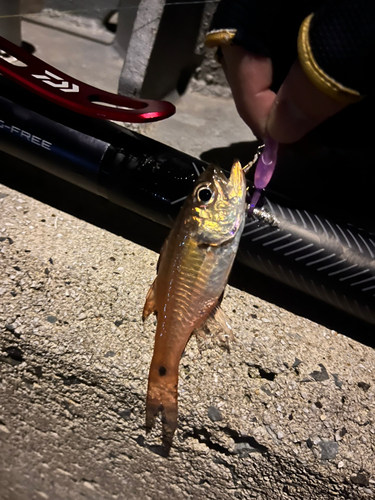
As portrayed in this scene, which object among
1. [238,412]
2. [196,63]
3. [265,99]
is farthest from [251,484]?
[196,63]

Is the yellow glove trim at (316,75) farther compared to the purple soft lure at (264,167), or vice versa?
the purple soft lure at (264,167)

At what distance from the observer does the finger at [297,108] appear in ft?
1.92

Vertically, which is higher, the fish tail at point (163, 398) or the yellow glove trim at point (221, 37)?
the yellow glove trim at point (221, 37)

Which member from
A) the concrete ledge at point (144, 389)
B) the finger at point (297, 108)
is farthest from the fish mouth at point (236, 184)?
the concrete ledge at point (144, 389)

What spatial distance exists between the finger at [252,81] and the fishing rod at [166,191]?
14cm

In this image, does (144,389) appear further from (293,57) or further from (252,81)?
(293,57)

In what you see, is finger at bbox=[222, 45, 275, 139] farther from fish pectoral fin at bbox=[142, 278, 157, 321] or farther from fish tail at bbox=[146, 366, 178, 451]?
fish tail at bbox=[146, 366, 178, 451]

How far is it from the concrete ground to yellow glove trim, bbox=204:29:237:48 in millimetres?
413

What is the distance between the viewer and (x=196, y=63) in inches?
51.1

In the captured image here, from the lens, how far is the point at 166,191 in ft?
2.27

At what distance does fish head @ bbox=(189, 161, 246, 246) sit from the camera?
61cm

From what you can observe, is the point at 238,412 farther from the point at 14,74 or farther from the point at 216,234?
the point at 14,74

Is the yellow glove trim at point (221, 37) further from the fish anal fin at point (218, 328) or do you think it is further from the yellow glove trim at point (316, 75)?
the fish anal fin at point (218, 328)

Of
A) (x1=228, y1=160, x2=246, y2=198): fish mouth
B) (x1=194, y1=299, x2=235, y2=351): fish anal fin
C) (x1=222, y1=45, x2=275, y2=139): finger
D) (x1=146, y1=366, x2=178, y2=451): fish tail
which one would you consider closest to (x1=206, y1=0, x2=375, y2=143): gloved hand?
(x1=222, y1=45, x2=275, y2=139): finger
